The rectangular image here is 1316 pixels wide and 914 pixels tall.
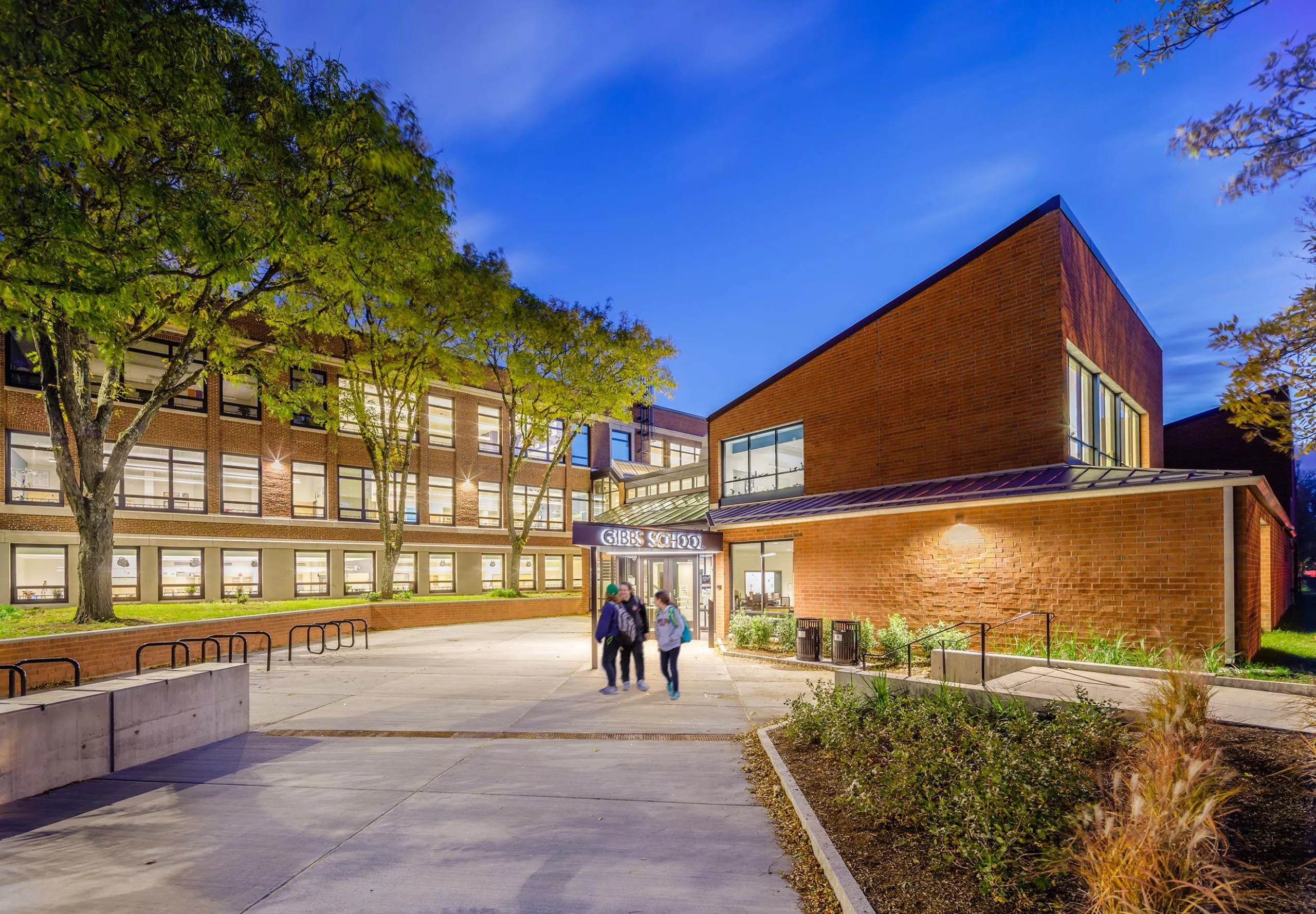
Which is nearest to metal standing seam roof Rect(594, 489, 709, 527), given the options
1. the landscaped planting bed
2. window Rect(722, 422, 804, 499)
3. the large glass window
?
window Rect(722, 422, 804, 499)

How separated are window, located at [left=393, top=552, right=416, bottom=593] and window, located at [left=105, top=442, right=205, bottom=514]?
919 cm

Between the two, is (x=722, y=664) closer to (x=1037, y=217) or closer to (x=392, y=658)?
(x=392, y=658)

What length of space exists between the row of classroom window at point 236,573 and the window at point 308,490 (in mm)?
1809

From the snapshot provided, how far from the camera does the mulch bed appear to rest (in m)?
4.10

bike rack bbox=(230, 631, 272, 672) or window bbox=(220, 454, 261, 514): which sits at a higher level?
window bbox=(220, 454, 261, 514)

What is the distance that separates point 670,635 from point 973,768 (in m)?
6.30

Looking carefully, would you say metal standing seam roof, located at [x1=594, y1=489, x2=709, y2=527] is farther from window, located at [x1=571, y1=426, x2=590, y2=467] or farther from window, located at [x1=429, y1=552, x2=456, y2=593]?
window, located at [x1=571, y1=426, x2=590, y2=467]

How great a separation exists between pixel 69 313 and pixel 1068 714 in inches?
528

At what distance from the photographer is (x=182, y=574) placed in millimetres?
28641

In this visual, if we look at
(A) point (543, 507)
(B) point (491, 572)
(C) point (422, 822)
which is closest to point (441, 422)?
(A) point (543, 507)

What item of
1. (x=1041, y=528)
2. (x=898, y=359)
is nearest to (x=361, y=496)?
(x=898, y=359)

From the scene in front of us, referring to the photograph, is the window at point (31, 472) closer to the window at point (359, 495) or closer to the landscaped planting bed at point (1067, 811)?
the window at point (359, 495)

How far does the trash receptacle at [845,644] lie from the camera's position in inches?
586

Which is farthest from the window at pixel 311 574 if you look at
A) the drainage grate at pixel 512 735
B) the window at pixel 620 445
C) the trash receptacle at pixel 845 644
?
the trash receptacle at pixel 845 644
